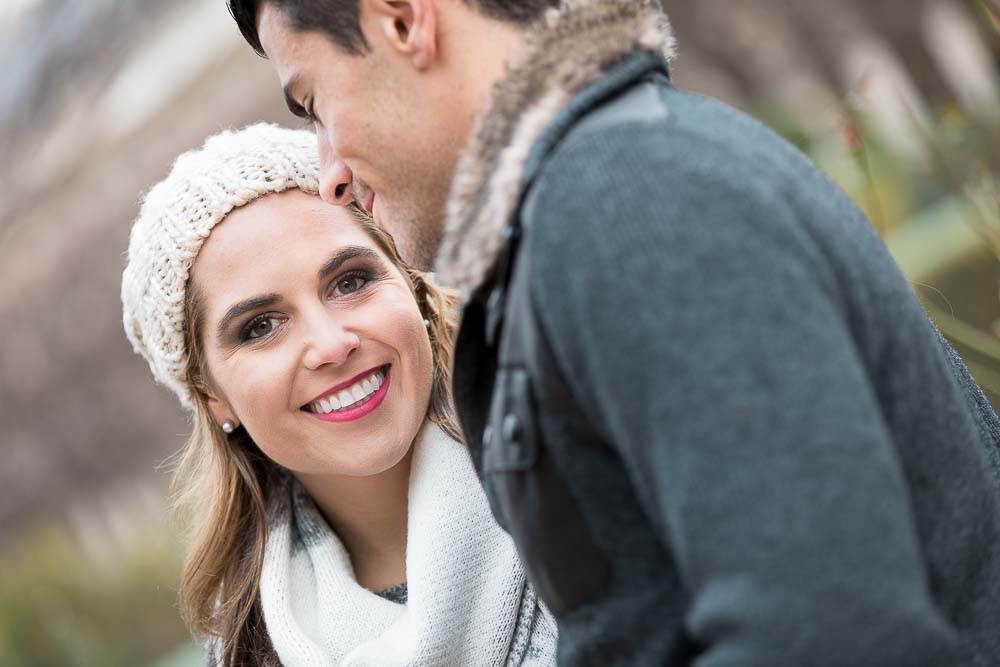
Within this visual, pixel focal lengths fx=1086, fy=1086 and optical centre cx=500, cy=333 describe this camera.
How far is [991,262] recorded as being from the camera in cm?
267

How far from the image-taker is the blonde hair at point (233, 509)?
7.31ft

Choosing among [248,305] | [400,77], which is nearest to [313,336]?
[248,305]

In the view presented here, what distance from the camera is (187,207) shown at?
2.11m

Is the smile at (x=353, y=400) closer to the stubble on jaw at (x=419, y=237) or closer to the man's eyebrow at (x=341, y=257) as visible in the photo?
the man's eyebrow at (x=341, y=257)

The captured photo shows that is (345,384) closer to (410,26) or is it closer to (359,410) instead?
(359,410)

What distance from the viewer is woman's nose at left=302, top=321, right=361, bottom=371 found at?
1.96m

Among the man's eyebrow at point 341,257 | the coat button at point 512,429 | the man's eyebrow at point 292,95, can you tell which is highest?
the man's eyebrow at point 292,95

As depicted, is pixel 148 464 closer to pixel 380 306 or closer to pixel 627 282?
pixel 380 306

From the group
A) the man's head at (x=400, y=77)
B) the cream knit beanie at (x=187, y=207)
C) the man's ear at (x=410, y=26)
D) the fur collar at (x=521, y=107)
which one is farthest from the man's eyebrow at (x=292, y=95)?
the cream knit beanie at (x=187, y=207)

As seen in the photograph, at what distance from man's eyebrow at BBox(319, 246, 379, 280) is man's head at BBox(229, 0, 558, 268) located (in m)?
0.66

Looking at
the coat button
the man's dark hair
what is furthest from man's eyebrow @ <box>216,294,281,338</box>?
the coat button

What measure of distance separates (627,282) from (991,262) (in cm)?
205

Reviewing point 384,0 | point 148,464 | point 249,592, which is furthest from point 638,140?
point 148,464

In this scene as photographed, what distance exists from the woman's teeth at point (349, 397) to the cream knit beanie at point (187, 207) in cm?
39
